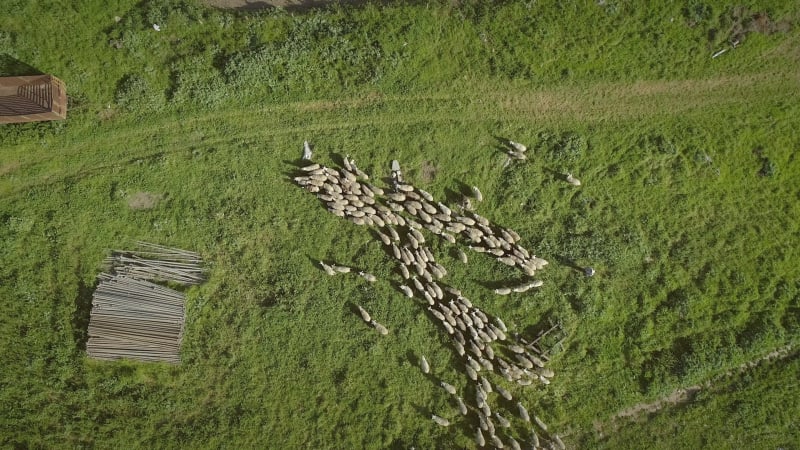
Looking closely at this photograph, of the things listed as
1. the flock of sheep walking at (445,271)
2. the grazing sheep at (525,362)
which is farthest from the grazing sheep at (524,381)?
the grazing sheep at (525,362)

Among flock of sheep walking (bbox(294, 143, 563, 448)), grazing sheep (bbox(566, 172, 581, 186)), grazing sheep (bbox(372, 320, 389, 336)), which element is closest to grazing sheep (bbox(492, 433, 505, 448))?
flock of sheep walking (bbox(294, 143, 563, 448))

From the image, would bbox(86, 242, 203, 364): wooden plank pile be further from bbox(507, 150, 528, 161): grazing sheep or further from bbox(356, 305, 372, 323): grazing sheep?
bbox(507, 150, 528, 161): grazing sheep

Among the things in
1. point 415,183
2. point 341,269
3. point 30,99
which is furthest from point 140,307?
point 415,183

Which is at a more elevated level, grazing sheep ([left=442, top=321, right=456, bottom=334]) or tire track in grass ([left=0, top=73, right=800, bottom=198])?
tire track in grass ([left=0, top=73, right=800, bottom=198])

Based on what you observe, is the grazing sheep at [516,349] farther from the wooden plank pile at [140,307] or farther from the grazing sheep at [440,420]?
the wooden plank pile at [140,307]

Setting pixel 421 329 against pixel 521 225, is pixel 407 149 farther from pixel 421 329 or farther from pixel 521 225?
pixel 421 329

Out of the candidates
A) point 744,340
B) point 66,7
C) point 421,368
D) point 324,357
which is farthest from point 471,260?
point 66,7
